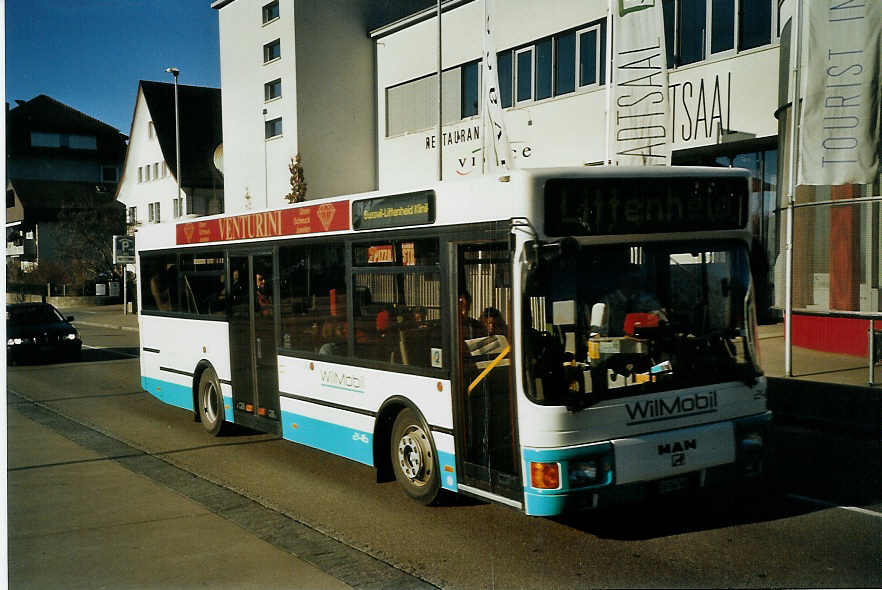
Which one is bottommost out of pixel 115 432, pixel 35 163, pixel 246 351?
pixel 115 432

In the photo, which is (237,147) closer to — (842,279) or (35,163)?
(35,163)

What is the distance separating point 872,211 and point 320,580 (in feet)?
44.9

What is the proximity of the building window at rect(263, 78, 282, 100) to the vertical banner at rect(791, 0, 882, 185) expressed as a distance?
2198 cm

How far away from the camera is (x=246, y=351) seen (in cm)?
984

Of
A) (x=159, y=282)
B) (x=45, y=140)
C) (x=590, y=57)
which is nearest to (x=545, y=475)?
(x=159, y=282)

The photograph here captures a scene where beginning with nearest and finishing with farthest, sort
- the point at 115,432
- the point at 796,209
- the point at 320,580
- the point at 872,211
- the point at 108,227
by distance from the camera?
the point at 320,580, the point at 115,432, the point at 872,211, the point at 796,209, the point at 108,227

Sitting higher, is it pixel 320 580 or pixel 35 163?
pixel 35 163

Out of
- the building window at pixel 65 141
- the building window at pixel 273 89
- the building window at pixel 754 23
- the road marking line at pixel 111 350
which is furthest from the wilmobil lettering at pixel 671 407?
the building window at pixel 273 89

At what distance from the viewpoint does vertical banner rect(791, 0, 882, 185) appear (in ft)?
42.7

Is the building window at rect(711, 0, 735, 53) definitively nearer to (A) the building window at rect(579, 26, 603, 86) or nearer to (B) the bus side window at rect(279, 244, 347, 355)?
(A) the building window at rect(579, 26, 603, 86)

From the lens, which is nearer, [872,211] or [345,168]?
[872,211]

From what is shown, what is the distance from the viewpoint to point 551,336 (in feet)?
18.8

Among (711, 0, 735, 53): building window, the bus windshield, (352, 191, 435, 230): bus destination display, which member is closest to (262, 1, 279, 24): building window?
(711, 0, 735, 53): building window

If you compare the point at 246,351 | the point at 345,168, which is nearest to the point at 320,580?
the point at 246,351
